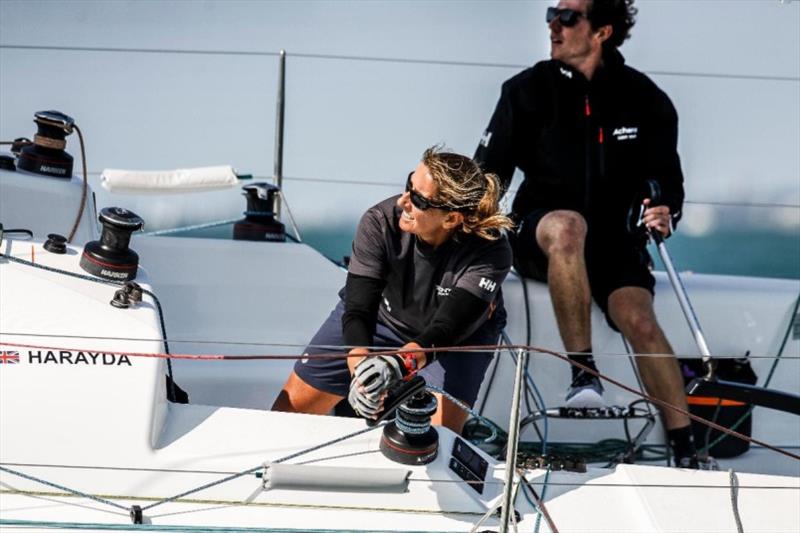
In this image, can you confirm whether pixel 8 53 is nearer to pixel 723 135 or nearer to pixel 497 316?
pixel 497 316

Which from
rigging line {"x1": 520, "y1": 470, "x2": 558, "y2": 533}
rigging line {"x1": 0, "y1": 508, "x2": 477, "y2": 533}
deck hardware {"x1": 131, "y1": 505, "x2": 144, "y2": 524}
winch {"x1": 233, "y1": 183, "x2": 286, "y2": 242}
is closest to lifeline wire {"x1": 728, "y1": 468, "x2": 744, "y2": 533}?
rigging line {"x1": 520, "y1": 470, "x2": 558, "y2": 533}

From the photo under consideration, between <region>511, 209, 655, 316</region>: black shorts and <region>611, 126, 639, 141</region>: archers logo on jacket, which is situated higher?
<region>611, 126, 639, 141</region>: archers logo on jacket

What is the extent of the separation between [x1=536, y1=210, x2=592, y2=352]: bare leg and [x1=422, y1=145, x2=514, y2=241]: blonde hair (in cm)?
44

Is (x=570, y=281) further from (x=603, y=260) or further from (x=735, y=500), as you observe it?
(x=735, y=500)

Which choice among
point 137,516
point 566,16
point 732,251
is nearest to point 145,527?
point 137,516

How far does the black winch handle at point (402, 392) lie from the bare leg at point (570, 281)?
81 cm

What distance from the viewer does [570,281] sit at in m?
2.62

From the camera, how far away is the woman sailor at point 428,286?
2.11m

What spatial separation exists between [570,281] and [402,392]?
844mm

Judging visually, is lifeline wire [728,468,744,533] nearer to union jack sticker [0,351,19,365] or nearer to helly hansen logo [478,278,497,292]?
helly hansen logo [478,278,497,292]

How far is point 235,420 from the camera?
1.99 meters

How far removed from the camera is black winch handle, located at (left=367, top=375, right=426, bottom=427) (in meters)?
1.87

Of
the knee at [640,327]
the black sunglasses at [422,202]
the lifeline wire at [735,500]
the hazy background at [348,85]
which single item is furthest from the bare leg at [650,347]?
the hazy background at [348,85]

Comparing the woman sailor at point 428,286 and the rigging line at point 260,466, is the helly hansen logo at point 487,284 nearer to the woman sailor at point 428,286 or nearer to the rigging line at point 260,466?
the woman sailor at point 428,286
